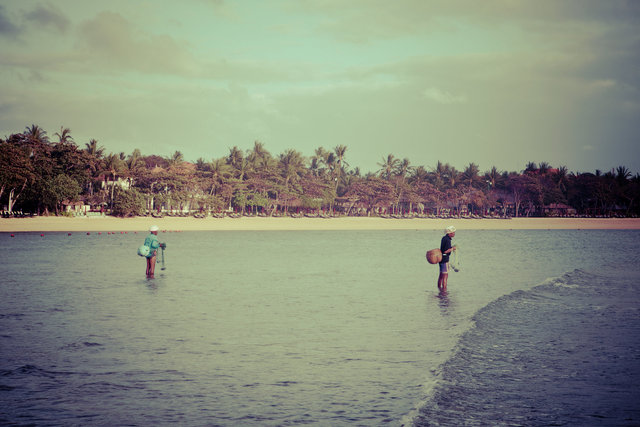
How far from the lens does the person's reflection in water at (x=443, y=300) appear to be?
15.3 metres

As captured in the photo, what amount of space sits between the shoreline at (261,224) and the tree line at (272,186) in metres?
4.70

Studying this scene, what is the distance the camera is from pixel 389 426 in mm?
6859

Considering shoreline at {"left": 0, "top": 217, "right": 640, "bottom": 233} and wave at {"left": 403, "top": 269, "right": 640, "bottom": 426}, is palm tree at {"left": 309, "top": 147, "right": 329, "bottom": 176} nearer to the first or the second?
shoreline at {"left": 0, "top": 217, "right": 640, "bottom": 233}

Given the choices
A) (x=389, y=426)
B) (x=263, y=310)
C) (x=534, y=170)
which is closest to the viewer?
(x=389, y=426)

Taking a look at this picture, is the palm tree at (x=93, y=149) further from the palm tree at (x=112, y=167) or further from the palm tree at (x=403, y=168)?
the palm tree at (x=403, y=168)

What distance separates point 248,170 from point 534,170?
76.9 meters

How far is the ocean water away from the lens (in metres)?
7.39

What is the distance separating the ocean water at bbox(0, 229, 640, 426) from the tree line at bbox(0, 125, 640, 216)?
58789 mm

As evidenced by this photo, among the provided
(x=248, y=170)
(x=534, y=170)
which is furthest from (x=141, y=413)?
(x=534, y=170)

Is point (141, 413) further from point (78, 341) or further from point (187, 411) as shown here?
point (78, 341)

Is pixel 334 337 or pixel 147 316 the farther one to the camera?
pixel 147 316

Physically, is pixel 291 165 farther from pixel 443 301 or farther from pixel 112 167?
pixel 443 301

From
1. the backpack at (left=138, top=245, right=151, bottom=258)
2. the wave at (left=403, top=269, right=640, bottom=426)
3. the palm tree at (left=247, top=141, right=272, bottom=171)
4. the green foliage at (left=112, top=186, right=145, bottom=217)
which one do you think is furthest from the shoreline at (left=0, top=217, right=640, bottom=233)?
the wave at (left=403, top=269, right=640, bottom=426)

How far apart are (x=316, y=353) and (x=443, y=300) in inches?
298
